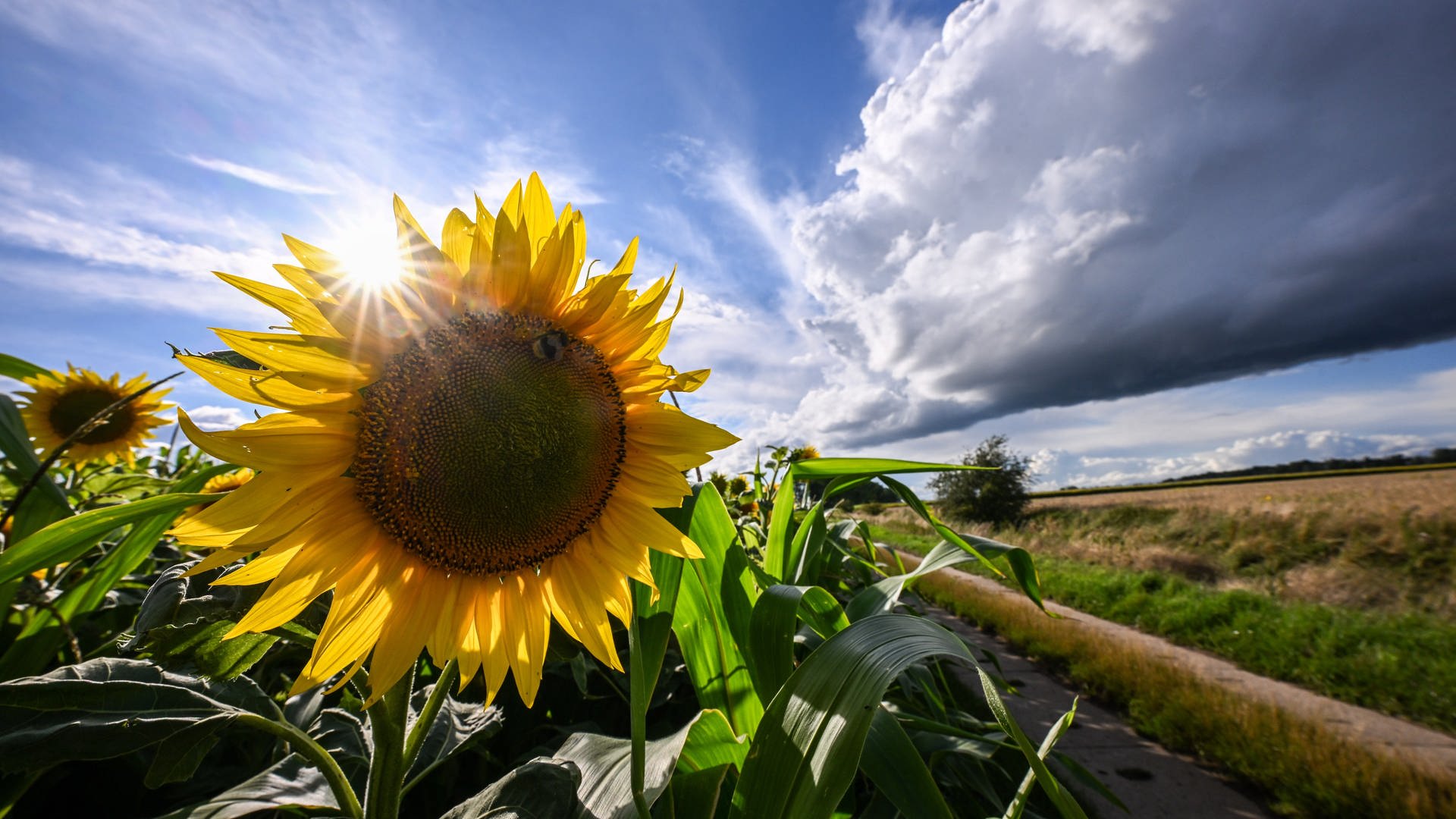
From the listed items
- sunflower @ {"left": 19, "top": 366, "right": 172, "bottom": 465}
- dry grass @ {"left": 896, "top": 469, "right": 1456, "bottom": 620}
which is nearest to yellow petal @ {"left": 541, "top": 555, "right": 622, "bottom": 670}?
sunflower @ {"left": 19, "top": 366, "right": 172, "bottom": 465}

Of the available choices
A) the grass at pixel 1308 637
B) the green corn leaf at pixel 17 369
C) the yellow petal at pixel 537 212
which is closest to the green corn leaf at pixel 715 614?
the yellow petal at pixel 537 212

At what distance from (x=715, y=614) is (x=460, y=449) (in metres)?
0.51

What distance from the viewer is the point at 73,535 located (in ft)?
2.26

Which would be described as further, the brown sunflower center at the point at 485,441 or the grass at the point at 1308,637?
the grass at the point at 1308,637

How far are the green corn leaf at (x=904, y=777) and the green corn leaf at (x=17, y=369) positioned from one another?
158 centimetres

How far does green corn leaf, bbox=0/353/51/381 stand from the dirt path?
2.68 meters

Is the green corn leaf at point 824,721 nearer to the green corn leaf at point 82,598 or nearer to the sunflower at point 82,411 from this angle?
the green corn leaf at point 82,598

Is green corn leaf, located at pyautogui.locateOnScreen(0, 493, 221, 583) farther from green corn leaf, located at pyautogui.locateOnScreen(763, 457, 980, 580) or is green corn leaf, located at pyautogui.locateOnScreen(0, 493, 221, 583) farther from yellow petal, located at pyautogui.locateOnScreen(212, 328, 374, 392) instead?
green corn leaf, located at pyautogui.locateOnScreen(763, 457, 980, 580)

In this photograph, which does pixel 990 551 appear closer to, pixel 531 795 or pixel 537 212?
pixel 531 795

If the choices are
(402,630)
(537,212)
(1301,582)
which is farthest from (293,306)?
(1301,582)

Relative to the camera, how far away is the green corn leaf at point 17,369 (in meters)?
1.06

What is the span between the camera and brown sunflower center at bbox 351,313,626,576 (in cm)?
71

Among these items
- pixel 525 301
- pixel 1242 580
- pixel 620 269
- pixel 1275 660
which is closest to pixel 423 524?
pixel 525 301

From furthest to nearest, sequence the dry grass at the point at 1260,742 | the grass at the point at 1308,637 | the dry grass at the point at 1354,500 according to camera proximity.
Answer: the dry grass at the point at 1354,500
the grass at the point at 1308,637
the dry grass at the point at 1260,742
